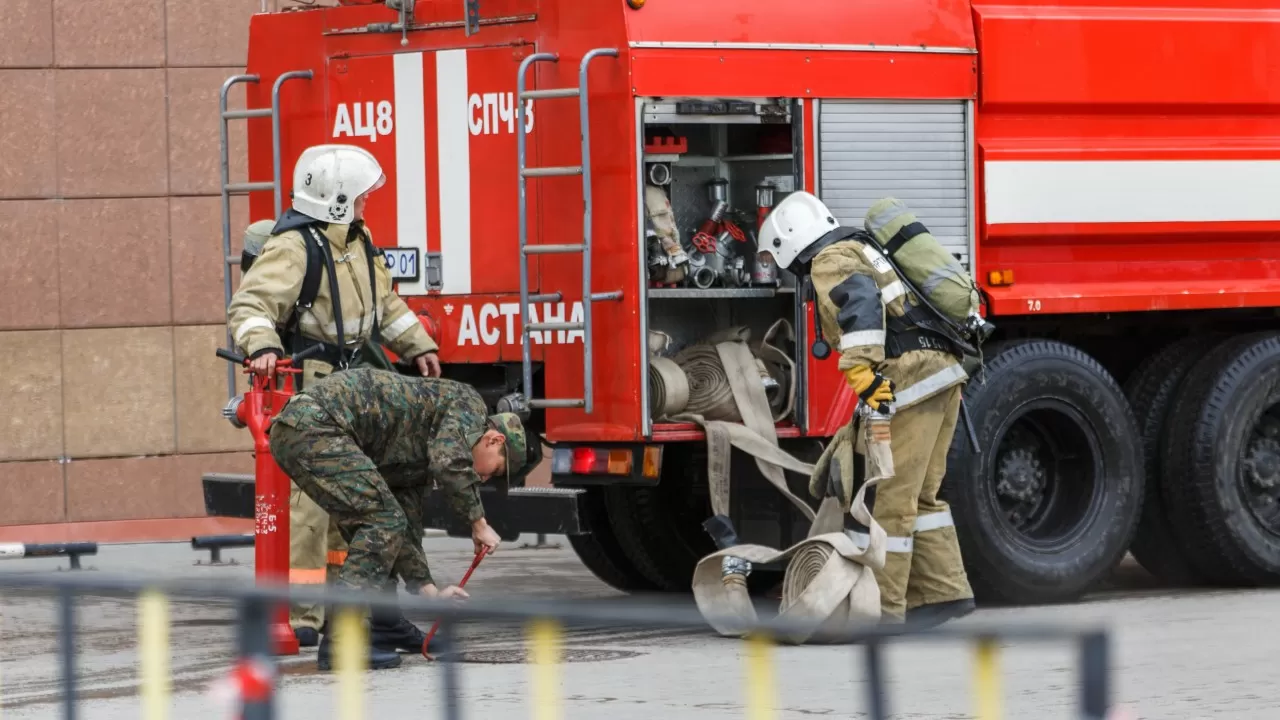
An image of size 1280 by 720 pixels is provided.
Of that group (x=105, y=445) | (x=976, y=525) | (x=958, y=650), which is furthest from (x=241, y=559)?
(x=958, y=650)

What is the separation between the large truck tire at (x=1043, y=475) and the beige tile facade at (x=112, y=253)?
6106mm

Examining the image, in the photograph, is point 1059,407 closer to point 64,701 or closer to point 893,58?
point 893,58

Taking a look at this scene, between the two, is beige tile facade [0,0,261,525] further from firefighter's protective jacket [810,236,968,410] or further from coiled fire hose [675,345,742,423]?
firefighter's protective jacket [810,236,968,410]

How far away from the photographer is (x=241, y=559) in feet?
40.6

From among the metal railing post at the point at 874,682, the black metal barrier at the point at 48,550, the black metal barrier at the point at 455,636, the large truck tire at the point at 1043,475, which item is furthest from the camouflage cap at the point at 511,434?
the black metal barrier at the point at 48,550

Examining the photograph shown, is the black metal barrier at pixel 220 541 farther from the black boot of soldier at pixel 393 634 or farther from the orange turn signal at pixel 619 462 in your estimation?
the black boot of soldier at pixel 393 634

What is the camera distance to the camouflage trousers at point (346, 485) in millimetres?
7031

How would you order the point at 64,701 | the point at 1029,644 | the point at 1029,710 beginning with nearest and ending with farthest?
1. the point at 1029,644
2. the point at 1029,710
3. the point at 64,701

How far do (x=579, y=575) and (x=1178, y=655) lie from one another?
4147mm

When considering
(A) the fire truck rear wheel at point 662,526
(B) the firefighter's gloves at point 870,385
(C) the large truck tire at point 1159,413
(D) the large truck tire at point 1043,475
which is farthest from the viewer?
(A) the fire truck rear wheel at point 662,526

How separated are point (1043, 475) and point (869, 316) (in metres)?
1.71

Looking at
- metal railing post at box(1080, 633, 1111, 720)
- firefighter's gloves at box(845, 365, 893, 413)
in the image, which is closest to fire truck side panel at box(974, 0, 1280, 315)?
firefighter's gloves at box(845, 365, 893, 413)

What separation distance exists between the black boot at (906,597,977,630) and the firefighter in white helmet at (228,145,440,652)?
208 centimetres

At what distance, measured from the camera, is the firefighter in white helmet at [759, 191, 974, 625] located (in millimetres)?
7945
